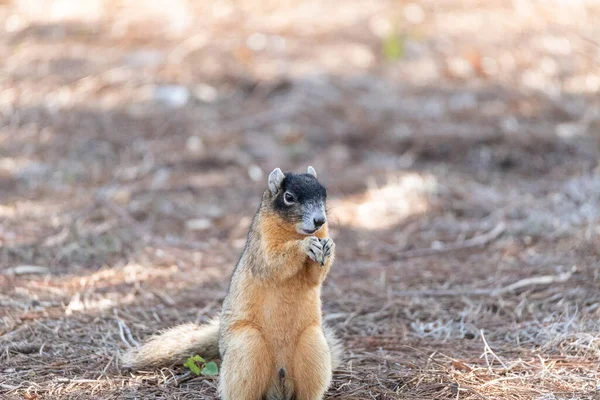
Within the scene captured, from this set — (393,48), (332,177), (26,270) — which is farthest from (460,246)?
(393,48)

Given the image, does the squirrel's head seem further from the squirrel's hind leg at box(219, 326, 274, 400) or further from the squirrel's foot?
the squirrel's hind leg at box(219, 326, 274, 400)

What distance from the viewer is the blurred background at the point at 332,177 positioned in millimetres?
3850

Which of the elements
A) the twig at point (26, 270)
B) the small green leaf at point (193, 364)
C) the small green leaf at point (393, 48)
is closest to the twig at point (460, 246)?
the small green leaf at point (193, 364)

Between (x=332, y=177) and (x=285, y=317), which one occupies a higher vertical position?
(x=285, y=317)

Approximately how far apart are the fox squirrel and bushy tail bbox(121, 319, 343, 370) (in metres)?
0.33

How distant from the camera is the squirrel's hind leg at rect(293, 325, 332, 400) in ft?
10.5

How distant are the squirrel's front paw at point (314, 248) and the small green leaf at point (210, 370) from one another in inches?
33.0

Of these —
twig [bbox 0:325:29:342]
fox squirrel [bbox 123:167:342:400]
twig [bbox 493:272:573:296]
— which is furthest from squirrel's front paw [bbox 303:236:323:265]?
twig [bbox 493:272:573:296]

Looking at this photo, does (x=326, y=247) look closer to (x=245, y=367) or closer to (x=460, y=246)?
(x=245, y=367)

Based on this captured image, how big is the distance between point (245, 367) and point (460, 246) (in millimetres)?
2700

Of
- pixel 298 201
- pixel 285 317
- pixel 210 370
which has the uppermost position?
pixel 298 201

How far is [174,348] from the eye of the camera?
3.67 m

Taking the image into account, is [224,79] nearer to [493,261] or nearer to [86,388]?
[493,261]

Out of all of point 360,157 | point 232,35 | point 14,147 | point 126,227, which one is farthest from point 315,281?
point 232,35
